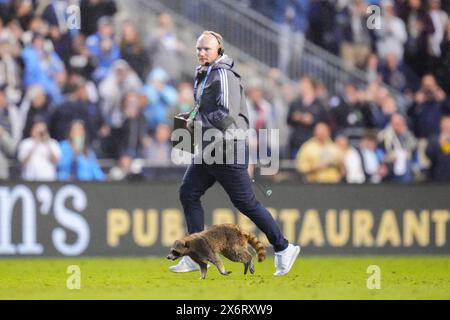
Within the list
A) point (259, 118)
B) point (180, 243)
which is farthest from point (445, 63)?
point (180, 243)

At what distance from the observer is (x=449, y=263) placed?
578 inches

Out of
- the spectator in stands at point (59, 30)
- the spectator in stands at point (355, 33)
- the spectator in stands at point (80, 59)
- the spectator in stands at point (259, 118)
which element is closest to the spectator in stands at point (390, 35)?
the spectator in stands at point (355, 33)

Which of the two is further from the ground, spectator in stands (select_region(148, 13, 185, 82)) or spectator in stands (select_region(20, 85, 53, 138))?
spectator in stands (select_region(148, 13, 185, 82))

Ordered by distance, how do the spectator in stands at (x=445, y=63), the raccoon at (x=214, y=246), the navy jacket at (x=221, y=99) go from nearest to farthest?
the navy jacket at (x=221, y=99) → the raccoon at (x=214, y=246) → the spectator in stands at (x=445, y=63)

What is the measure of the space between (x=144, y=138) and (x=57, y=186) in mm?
2283

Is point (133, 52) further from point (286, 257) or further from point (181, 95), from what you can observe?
point (286, 257)

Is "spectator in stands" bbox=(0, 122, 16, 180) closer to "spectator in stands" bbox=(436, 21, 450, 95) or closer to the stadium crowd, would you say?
the stadium crowd

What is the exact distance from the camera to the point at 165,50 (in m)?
18.9

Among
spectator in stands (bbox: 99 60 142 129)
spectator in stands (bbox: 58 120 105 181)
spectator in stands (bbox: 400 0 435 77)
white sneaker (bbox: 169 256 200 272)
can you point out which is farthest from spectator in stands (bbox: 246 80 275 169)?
white sneaker (bbox: 169 256 200 272)

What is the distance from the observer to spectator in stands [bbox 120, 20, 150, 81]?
18.6 metres

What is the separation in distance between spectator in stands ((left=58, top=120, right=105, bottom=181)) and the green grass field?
5.39ft

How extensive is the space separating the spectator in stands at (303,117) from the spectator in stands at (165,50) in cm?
210

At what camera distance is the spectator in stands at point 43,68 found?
1786 cm

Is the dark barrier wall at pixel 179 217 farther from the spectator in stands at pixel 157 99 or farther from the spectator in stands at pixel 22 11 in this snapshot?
the spectator in stands at pixel 22 11
